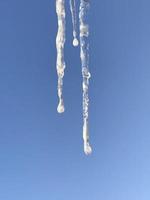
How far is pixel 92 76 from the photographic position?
4.54 ft

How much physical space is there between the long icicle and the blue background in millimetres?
16

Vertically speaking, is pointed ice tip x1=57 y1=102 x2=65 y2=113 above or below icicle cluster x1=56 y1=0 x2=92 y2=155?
below

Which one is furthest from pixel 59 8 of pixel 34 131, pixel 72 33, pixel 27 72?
pixel 34 131

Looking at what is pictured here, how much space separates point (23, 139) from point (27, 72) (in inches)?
8.1

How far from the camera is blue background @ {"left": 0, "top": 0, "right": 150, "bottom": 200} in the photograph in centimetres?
134

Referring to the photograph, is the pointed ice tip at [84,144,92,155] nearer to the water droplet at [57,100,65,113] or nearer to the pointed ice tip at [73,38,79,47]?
the water droplet at [57,100,65,113]

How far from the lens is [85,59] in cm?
138

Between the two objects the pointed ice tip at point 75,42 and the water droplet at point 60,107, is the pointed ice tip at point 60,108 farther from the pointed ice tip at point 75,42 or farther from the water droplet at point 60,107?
the pointed ice tip at point 75,42

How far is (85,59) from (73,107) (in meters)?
0.15

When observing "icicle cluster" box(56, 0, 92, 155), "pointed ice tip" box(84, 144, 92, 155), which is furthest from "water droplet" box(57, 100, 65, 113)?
"pointed ice tip" box(84, 144, 92, 155)

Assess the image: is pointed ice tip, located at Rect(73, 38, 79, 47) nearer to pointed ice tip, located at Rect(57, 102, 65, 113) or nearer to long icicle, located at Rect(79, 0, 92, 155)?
long icicle, located at Rect(79, 0, 92, 155)

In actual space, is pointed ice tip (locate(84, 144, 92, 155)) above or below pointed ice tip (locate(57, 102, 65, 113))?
below

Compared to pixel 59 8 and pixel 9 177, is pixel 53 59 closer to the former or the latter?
pixel 59 8

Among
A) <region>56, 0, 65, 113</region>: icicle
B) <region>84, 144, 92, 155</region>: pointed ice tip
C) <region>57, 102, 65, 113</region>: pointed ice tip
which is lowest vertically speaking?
<region>84, 144, 92, 155</region>: pointed ice tip
